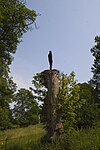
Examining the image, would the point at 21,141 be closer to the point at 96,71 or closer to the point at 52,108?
the point at 52,108

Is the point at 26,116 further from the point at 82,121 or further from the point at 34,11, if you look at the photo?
the point at 34,11

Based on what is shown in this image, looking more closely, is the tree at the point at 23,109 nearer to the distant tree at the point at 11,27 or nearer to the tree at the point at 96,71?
the tree at the point at 96,71

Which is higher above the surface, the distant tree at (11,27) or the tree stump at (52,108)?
the distant tree at (11,27)

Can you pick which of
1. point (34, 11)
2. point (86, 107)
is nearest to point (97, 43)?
point (86, 107)

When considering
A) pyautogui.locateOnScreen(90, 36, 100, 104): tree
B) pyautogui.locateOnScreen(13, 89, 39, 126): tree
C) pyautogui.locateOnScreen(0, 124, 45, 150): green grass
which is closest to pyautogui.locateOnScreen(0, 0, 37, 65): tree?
pyautogui.locateOnScreen(0, 124, 45, 150): green grass

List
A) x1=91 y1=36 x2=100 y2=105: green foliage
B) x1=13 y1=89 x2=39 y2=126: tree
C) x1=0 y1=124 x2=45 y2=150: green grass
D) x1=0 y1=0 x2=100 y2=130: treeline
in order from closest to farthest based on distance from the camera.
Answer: x1=0 y1=124 x2=45 y2=150: green grass → x1=0 y1=0 x2=100 y2=130: treeline → x1=91 y1=36 x2=100 y2=105: green foliage → x1=13 y1=89 x2=39 y2=126: tree

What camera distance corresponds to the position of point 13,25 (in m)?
24.1

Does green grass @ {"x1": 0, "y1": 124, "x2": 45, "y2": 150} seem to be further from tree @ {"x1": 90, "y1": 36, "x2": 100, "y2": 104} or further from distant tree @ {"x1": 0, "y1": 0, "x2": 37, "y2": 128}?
tree @ {"x1": 90, "y1": 36, "x2": 100, "y2": 104}

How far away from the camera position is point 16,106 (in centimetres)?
9406

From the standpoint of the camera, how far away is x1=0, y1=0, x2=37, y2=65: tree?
2319 cm

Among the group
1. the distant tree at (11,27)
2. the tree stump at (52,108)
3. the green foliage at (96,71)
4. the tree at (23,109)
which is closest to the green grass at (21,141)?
the tree stump at (52,108)

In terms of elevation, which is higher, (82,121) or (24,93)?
(24,93)

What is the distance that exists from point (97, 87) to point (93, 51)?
6542 mm

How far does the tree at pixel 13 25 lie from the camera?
23.2m
